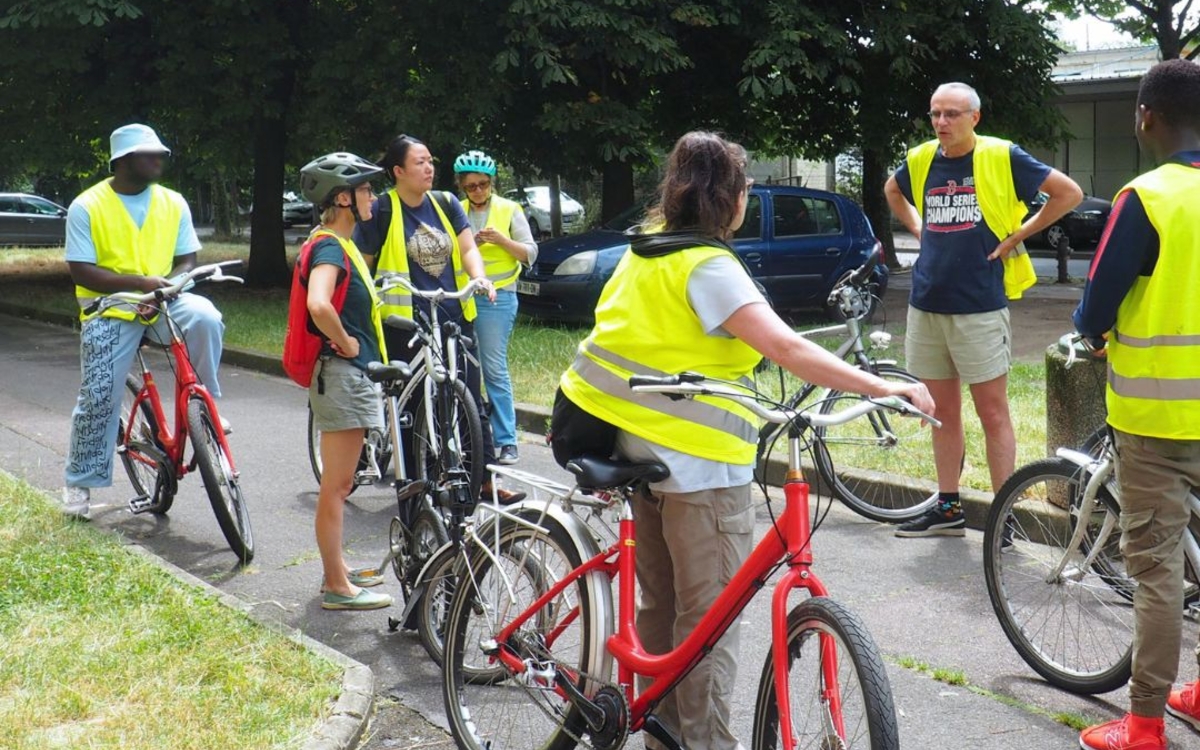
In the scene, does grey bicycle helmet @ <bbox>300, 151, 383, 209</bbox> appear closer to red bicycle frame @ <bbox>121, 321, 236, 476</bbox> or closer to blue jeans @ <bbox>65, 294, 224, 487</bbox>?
red bicycle frame @ <bbox>121, 321, 236, 476</bbox>

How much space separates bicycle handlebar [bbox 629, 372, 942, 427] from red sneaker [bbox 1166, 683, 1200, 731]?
1.81 meters

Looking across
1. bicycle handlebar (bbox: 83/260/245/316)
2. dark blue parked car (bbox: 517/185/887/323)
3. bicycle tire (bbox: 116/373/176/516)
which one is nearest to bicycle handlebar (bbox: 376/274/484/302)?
bicycle handlebar (bbox: 83/260/245/316)

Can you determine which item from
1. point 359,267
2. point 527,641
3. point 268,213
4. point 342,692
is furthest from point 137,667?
point 268,213

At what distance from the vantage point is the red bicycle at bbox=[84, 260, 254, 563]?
6.40 meters

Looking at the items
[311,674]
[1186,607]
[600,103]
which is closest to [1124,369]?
[1186,607]

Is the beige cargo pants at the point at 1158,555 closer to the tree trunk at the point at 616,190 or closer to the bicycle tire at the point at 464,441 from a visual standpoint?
the bicycle tire at the point at 464,441

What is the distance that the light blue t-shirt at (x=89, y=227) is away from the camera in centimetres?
684

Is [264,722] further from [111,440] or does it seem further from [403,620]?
[111,440]

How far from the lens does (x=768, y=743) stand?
3.29 m

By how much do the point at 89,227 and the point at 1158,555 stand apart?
203 inches

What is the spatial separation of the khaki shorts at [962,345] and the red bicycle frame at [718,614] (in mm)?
3236

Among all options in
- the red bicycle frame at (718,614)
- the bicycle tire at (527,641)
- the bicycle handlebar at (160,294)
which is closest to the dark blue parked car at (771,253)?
the bicycle handlebar at (160,294)

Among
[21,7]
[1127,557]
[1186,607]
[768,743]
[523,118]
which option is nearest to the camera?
[768,743]

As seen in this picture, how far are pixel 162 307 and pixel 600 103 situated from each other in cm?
1104
